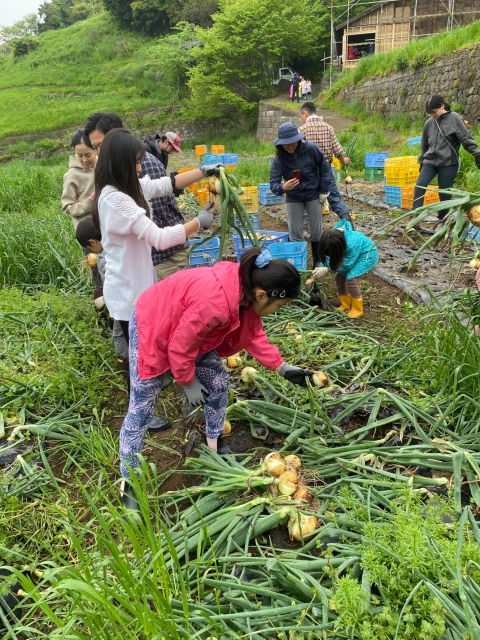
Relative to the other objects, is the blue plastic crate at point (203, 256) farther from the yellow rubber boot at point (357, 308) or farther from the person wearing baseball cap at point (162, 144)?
the yellow rubber boot at point (357, 308)

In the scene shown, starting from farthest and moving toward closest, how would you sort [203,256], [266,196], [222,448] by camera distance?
[266,196] → [203,256] → [222,448]

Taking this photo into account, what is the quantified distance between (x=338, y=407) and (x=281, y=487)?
674 mm

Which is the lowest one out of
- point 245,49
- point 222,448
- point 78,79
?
point 222,448

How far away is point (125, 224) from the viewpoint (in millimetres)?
2094

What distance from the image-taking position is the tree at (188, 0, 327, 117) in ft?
67.6

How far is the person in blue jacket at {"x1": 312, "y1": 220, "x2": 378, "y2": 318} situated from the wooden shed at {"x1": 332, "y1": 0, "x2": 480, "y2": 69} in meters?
19.8

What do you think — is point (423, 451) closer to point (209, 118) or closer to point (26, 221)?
point (26, 221)

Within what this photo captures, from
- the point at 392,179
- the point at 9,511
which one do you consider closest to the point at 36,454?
the point at 9,511

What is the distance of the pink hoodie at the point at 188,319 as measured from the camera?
5.70ft

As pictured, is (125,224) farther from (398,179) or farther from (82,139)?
(398,179)

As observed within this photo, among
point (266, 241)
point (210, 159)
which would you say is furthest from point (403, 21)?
point (266, 241)

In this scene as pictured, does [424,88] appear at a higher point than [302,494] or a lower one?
higher

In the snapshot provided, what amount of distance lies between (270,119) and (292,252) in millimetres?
16551

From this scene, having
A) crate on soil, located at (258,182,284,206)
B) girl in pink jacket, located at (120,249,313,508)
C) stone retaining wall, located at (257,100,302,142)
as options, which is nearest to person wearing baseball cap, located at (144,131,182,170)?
girl in pink jacket, located at (120,249,313,508)
